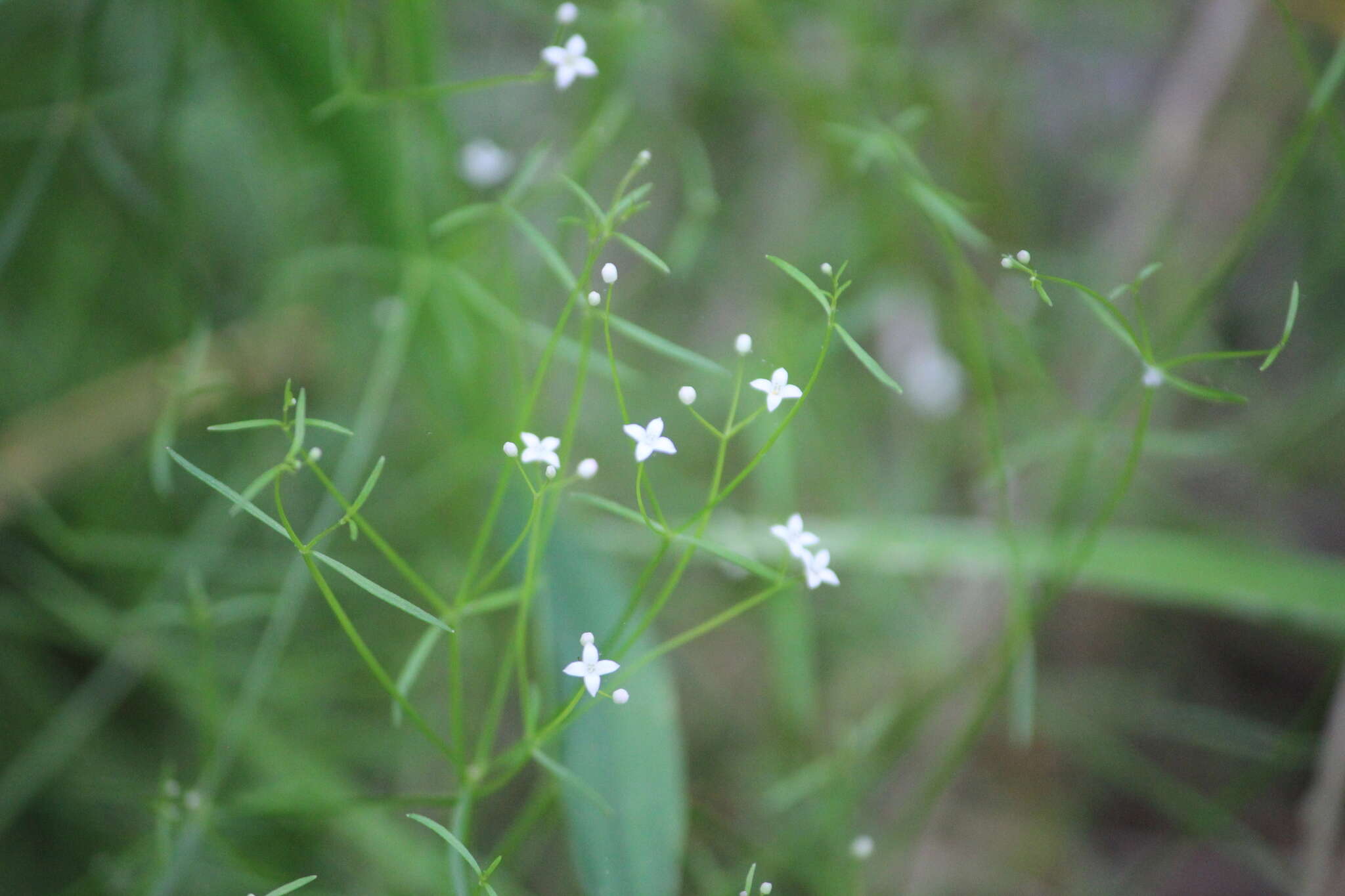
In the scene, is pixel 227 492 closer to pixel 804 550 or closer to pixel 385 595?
pixel 385 595

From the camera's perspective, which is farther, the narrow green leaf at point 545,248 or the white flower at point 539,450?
the narrow green leaf at point 545,248

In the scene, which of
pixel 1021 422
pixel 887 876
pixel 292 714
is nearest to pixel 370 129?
pixel 292 714

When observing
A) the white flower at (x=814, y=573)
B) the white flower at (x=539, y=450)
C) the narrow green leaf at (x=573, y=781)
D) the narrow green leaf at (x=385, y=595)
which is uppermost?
the white flower at (x=539, y=450)

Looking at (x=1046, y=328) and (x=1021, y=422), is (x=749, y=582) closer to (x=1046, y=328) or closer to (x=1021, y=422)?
(x=1021, y=422)

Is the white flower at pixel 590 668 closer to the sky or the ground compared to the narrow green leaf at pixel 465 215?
closer to the ground

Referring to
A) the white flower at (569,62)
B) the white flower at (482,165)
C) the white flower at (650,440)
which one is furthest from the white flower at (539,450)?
the white flower at (482,165)

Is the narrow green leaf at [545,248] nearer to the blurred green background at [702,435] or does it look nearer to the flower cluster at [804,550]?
the blurred green background at [702,435]
